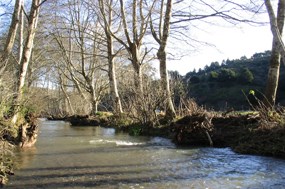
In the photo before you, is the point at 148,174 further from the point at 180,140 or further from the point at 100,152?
the point at 180,140

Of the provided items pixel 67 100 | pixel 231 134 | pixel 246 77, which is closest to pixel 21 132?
pixel 231 134

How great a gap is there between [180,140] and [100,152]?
10.0ft

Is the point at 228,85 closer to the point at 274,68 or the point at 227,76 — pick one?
the point at 227,76

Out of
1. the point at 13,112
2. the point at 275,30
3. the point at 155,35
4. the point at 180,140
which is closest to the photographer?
the point at 275,30

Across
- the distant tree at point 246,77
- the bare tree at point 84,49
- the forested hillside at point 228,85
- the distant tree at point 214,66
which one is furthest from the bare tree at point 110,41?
the distant tree at point 214,66

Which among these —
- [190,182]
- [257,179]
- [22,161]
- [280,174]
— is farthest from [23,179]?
[280,174]

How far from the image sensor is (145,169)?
320 inches

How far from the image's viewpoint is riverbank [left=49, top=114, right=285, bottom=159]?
10.0m

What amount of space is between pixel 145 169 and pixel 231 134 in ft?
16.3

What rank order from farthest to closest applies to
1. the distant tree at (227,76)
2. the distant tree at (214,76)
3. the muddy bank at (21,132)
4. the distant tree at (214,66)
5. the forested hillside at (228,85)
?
the distant tree at (214,66)
the distant tree at (214,76)
the distant tree at (227,76)
the forested hillside at (228,85)
the muddy bank at (21,132)

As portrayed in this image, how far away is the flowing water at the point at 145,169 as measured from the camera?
22.3 feet

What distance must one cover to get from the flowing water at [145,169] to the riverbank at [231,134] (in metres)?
0.58

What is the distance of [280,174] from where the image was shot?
24.2ft

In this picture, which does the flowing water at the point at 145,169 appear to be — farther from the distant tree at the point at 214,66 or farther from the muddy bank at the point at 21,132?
the distant tree at the point at 214,66
